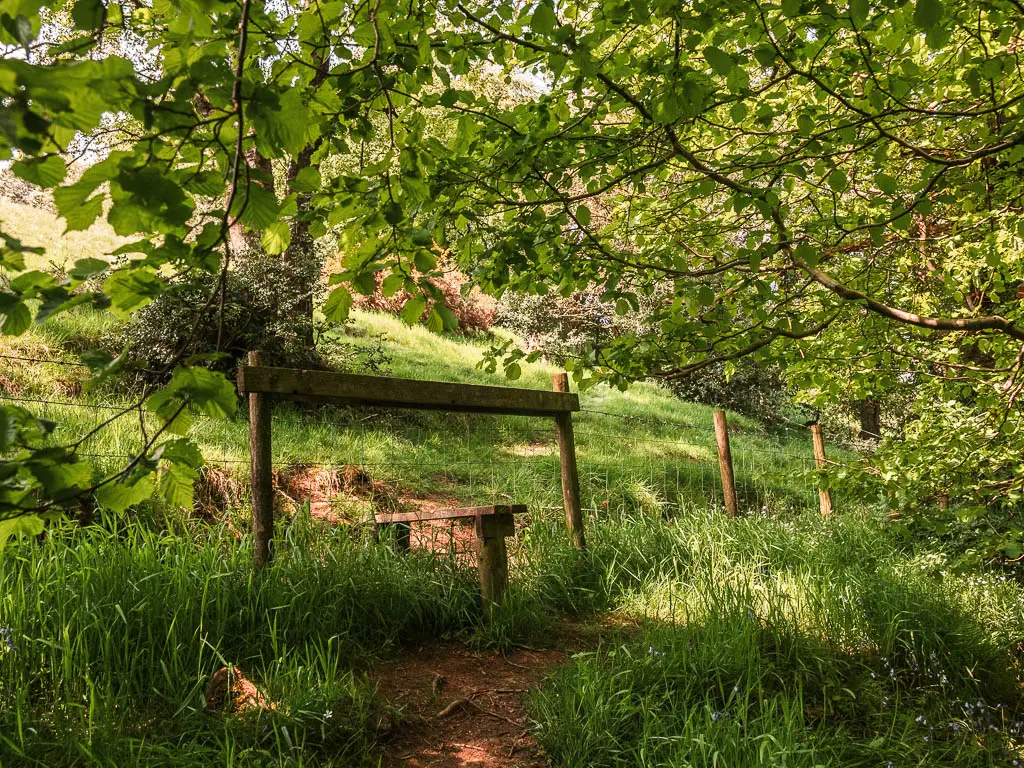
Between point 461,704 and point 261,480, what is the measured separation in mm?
1600

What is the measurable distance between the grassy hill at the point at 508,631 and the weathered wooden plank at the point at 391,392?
0.81 m

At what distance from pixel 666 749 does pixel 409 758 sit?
1106 mm

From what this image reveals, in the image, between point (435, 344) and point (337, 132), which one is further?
point (435, 344)

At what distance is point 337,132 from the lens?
240cm

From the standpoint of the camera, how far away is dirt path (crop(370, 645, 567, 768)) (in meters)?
3.10

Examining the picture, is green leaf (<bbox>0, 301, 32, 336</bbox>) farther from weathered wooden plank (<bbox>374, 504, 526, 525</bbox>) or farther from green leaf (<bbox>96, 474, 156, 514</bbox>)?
weathered wooden plank (<bbox>374, 504, 526, 525</bbox>)

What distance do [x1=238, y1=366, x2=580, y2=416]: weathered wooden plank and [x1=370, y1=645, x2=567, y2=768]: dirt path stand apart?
5.00ft

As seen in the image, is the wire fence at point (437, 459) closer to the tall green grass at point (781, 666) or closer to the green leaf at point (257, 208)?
the tall green grass at point (781, 666)

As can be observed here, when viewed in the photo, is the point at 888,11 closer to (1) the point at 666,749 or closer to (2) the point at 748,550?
(1) the point at 666,749

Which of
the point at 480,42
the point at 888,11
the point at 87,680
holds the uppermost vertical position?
the point at 888,11

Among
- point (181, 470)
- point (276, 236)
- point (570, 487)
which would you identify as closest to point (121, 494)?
point (181, 470)

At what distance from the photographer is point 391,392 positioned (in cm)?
443

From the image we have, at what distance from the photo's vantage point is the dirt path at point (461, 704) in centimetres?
310

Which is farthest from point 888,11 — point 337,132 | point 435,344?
point 435,344
